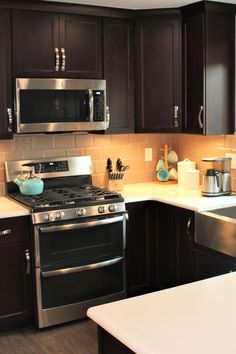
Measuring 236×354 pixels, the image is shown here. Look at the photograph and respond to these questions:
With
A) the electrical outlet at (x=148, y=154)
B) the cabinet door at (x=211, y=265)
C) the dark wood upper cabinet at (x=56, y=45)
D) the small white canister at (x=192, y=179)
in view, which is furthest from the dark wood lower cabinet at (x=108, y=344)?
the electrical outlet at (x=148, y=154)

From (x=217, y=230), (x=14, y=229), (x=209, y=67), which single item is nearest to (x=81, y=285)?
(x=14, y=229)

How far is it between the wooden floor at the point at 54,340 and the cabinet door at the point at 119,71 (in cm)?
152

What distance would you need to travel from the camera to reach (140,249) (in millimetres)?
4098

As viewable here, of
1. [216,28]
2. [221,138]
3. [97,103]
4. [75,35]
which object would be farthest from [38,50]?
[221,138]

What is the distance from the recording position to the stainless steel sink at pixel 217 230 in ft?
11.1

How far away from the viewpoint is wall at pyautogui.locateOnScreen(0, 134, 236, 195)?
4.13 metres

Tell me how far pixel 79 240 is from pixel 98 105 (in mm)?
1040

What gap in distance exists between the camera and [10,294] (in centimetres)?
360

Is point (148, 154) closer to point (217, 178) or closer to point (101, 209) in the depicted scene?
point (217, 178)

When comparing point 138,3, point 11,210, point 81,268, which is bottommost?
point 81,268

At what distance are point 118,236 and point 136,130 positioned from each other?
35.9 inches

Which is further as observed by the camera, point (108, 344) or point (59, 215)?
point (59, 215)

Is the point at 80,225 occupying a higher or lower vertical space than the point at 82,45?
lower

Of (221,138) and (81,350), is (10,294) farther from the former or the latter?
(221,138)
